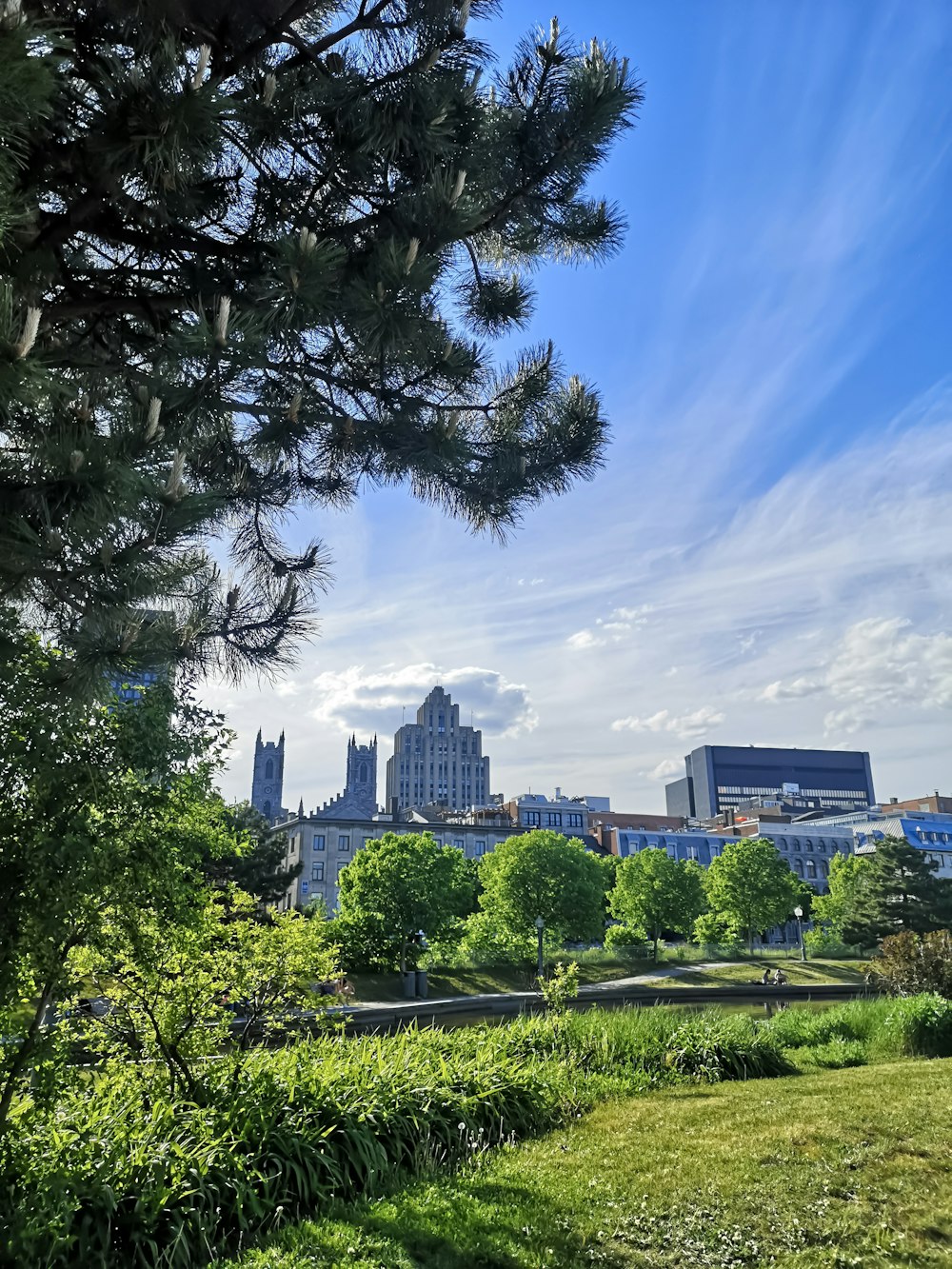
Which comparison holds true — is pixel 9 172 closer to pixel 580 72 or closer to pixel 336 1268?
pixel 580 72

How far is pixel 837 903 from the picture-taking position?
52.8m

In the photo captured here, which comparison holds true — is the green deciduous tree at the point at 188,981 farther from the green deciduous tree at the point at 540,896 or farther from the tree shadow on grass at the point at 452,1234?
the green deciduous tree at the point at 540,896

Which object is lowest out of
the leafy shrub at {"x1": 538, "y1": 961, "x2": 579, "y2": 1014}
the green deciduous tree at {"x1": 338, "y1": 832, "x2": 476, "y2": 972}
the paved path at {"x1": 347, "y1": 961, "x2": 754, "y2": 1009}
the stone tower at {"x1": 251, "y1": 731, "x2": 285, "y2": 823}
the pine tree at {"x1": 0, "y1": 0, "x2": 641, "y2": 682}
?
the paved path at {"x1": 347, "y1": 961, "x2": 754, "y2": 1009}

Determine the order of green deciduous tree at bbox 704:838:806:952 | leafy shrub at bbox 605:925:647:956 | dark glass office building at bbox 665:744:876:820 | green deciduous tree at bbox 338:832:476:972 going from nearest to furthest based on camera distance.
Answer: green deciduous tree at bbox 338:832:476:972 → leafy shrub at bbox 605:925:647:956 → green deciduous tree at bbox 704:838:806:952 → dark glass office building at bbox 665:744:876:820

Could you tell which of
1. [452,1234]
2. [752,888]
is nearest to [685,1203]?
[452,1234]

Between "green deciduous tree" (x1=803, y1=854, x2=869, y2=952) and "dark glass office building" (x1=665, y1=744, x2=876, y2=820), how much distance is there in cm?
7551

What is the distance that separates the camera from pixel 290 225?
210 inches

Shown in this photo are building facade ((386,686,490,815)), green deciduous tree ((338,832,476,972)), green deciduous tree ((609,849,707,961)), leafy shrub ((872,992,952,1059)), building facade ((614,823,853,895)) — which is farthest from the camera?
building facade ((386,686,490,815))

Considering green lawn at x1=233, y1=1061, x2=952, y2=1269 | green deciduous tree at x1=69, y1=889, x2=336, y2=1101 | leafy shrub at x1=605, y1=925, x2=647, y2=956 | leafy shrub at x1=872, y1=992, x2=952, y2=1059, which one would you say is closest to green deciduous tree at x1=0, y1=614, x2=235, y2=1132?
green deciduous tree at x1=69, y1=889, x2=336, y2=1101

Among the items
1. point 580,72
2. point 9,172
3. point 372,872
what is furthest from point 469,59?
point 372,872

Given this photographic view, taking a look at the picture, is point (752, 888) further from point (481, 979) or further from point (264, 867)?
point (264, 867)

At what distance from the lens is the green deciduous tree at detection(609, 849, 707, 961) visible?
50.4m

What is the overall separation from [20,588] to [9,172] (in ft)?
5.21

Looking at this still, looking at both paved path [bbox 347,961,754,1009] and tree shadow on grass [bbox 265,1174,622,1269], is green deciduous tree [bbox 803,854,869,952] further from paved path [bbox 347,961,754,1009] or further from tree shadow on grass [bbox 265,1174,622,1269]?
tree shadow on grass [bbox 265,1174,622,1269]
